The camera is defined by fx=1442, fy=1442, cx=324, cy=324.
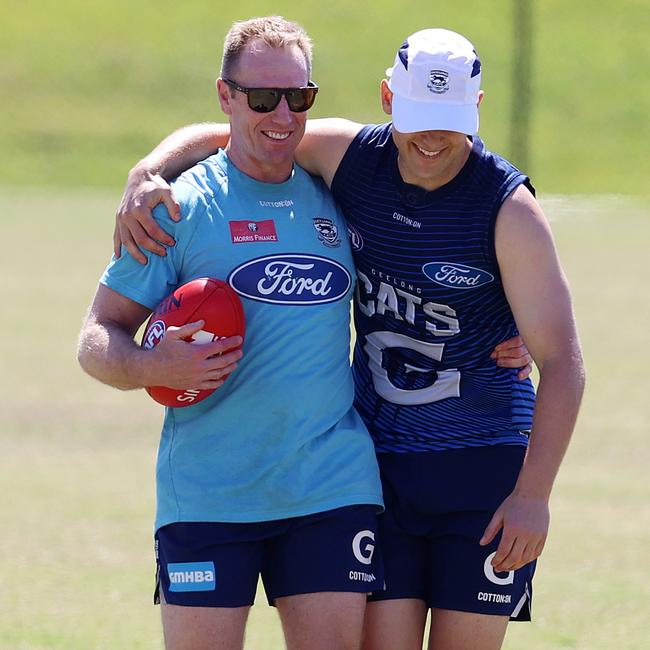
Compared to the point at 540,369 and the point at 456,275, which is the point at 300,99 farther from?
the point at 540,369

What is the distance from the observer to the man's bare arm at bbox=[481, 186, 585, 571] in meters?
4.24

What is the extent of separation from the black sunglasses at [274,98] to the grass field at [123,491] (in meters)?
2.76

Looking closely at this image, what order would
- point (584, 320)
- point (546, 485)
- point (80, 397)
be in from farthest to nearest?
point (584, 320) → point (80, 397) → point (546, 485)

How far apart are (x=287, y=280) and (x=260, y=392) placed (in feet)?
1.18

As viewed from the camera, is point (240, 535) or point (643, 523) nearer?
point (240, 535)

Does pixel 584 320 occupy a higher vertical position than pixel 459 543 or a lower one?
lower

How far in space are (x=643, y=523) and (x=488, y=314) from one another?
440cm

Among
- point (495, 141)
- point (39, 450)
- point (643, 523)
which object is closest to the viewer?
point (643, 523)

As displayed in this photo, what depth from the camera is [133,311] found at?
4.46 meters

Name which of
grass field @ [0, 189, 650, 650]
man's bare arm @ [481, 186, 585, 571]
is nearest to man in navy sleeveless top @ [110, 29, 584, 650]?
man's bare arm @ [481, 186, 585, 571]

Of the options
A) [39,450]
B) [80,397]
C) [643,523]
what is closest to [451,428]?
[643,523]

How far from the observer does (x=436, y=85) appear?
436 cm

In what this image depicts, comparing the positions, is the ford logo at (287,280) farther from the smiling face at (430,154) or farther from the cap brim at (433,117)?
the cap brim at (433,117)

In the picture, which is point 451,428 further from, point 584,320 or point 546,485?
point 584,320
